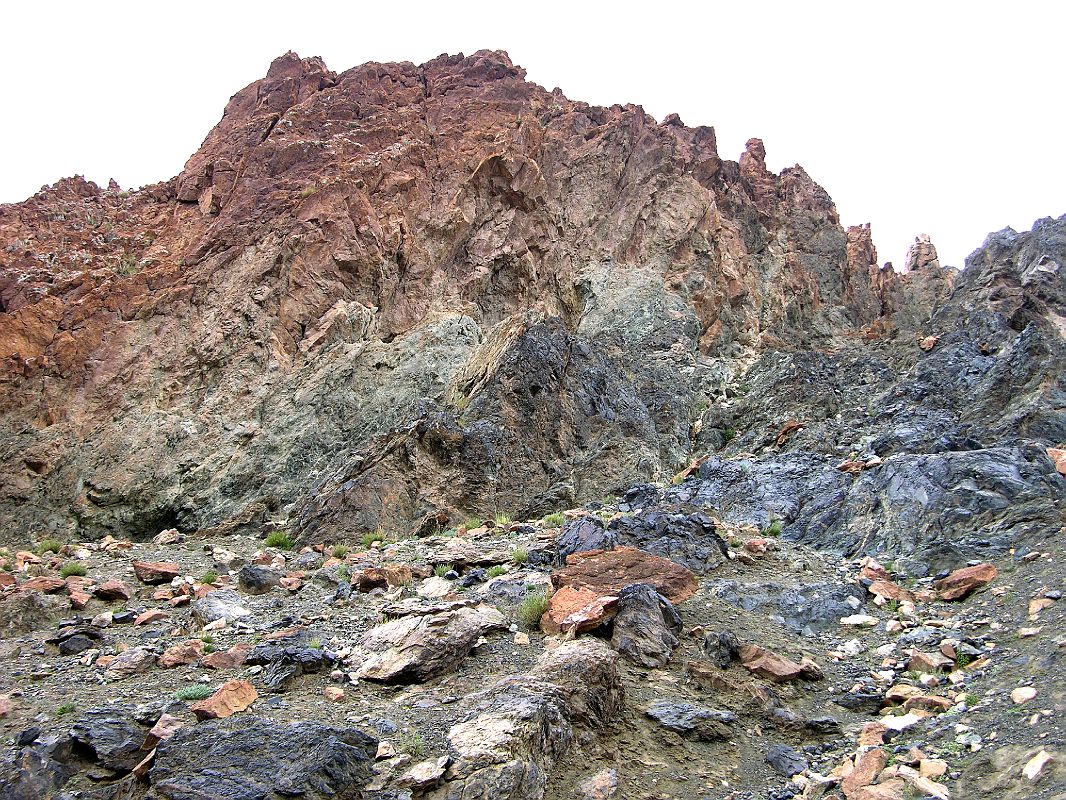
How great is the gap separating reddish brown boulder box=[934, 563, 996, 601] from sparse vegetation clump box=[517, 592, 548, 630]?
499 cm

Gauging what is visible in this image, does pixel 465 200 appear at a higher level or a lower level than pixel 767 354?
higher

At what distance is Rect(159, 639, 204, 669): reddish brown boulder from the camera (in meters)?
8.02

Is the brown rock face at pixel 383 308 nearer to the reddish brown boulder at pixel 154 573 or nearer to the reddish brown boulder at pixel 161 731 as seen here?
the reddish brown boulder at pixel 154 573

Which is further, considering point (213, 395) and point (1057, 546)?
point (213, 395)

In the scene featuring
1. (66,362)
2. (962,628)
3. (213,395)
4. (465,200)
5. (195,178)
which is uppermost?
(195,178)

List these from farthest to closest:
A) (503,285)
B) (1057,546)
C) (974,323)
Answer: (503,285) → (974,323) → (1057,546)

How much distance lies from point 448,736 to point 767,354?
22.4 m

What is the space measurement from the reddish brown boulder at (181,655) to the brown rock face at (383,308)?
7.86 metres

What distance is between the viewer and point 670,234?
31500 millimetres

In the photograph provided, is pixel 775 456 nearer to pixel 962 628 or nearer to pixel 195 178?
pixel 962 628

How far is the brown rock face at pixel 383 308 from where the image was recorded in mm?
19750

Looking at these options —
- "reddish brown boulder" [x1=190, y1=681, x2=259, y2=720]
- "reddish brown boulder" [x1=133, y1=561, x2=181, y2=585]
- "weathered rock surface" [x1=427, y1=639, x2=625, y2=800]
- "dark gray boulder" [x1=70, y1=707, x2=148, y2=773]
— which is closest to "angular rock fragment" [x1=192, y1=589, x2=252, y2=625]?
"reddish brown boulder" [x1=133, y1=561, x2=181, y2=585]

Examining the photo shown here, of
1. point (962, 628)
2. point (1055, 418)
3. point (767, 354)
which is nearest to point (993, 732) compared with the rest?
point (962, 628)

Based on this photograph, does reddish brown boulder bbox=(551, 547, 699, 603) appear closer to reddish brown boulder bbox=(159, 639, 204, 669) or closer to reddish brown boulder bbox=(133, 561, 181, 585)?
reddish brown boulder bbox=(159, 639, 204, 669)
